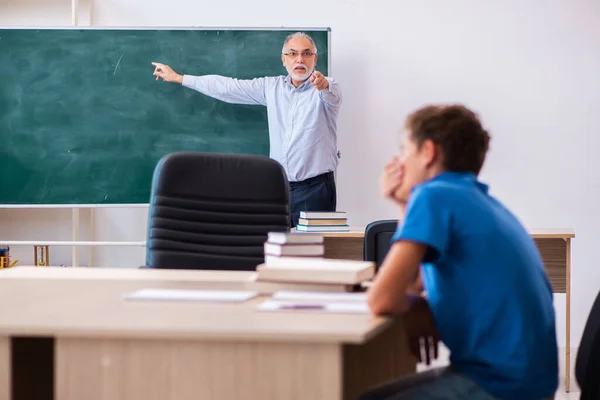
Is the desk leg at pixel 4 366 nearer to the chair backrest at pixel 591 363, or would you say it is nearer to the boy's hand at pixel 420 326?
the boy's hand at pixel 420 326

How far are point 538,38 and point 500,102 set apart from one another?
46cm

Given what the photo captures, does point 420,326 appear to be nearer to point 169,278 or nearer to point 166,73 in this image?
point 169,278

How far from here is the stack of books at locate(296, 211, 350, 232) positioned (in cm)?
390

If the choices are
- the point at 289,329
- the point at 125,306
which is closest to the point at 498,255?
the point at 289,329

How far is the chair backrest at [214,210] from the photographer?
275 cm

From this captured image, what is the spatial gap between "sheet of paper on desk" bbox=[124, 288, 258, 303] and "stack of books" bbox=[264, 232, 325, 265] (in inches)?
9.7

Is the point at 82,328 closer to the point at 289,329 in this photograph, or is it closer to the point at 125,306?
the point at 125,306

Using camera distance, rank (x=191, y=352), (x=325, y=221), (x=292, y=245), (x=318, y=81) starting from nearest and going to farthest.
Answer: (x=191, y=352) < (x=292, y=245) < (x=325, y=221) < (x=318, y=81)

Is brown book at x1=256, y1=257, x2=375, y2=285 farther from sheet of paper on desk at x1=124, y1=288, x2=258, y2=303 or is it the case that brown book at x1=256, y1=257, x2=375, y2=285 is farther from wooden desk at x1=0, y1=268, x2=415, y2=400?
wooden desk at x1=0, y1=268, x2=415, y2=400

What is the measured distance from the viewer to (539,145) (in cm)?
479

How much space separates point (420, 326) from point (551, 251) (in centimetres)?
235

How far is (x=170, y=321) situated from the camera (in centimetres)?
143

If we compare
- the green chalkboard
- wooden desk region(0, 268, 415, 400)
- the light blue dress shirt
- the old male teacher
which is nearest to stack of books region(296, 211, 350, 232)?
the old male teacher

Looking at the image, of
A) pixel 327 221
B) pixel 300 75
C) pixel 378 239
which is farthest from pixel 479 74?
pixel 378 239
